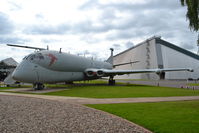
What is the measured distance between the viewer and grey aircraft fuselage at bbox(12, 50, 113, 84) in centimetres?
2352

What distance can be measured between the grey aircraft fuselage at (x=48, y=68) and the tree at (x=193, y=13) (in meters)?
18.0

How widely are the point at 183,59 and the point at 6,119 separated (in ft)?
347

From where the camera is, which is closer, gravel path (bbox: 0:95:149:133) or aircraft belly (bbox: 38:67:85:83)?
gravel path (bbox: 0:95:149:133)

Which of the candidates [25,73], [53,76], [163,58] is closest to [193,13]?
[25,73]

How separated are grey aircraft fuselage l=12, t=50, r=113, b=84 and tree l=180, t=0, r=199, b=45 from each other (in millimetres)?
18046

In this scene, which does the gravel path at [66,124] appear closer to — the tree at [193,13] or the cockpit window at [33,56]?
the tree at [193,13]

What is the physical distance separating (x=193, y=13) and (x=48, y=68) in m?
19.1

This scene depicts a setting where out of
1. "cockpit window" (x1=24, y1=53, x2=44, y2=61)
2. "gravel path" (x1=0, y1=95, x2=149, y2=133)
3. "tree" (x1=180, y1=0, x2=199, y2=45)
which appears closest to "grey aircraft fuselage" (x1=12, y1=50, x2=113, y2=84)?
"cockpit window" (x1=24, y1=53, x2=44, y2=61)

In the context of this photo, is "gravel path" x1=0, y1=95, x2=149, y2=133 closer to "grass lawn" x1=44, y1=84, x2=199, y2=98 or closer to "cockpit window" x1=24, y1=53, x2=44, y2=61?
"grass lawn" x1=44, y1=84, x2=199, y2=98

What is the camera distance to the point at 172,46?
108312mm

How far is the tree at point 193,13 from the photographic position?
396 inches

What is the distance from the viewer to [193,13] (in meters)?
10.4

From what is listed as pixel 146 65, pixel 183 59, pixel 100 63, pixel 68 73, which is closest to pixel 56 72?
pixel 68 73

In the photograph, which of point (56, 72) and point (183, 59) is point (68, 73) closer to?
point (56, 72)
